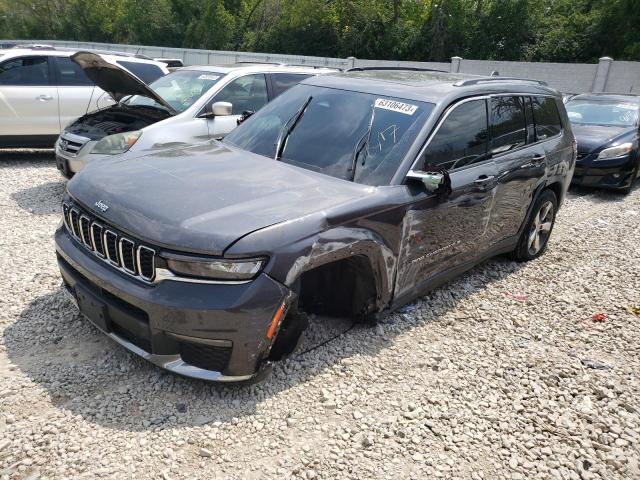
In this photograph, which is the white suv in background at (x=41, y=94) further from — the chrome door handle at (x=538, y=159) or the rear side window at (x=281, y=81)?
the chrome door handle at (x=538, y=159)

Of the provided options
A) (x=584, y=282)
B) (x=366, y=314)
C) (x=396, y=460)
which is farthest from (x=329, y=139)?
(x=584, y=282)

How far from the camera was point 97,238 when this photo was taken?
3.01 metres

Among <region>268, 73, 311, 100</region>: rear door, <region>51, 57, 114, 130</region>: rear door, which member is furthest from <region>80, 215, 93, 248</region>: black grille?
<region>51, 57, 114, 130</region>: rear door

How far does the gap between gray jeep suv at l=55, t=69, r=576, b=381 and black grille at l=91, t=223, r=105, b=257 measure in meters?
0.01

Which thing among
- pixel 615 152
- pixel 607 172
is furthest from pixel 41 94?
pixel 615 152

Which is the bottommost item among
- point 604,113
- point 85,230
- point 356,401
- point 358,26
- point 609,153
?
point 356,401

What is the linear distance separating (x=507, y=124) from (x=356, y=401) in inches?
111

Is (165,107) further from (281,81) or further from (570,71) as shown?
(570,71)

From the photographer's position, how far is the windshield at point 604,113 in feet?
30.6

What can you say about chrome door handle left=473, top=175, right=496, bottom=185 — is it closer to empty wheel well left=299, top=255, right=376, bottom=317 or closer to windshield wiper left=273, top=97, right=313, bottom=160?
empty wheel well left=299, top=255, right=376, bottom=317

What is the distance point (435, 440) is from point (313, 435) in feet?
2.20

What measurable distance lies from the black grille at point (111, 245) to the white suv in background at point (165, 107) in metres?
3.09

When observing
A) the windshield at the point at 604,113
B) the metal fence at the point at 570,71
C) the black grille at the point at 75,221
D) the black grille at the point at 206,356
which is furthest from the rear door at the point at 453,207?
the metal fence at the point at 570,71

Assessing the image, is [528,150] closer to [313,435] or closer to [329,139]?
[329,139]
